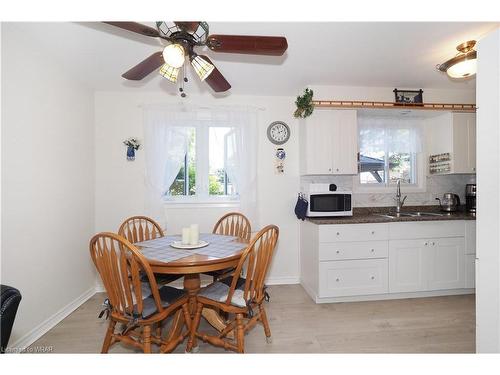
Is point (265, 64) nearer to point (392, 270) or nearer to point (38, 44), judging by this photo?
point (38, 44)

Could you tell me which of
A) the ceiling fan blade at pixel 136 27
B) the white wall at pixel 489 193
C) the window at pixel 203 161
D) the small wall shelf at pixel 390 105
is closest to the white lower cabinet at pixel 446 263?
the small wall shelf at pixel 390 105

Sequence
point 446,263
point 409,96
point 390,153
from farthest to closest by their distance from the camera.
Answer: point 390,153, point 409,96, point 446,263

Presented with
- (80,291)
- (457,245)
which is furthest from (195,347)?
(457,245)

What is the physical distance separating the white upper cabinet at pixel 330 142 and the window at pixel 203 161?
0.98 m

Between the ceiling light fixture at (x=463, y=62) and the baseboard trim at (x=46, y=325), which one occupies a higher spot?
the ceiling light fixture at (x=463, y=62)

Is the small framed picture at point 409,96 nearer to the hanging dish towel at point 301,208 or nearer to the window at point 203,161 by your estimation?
the hanging dish towel at point 301,208

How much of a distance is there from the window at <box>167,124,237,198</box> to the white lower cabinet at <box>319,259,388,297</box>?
144 centimetres

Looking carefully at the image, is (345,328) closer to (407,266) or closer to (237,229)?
(407,266)

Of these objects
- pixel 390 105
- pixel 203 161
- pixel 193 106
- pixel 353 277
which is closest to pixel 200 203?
pixel 203 161

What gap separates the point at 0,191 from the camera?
1622mm

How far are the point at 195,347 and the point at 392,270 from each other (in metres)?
2.14

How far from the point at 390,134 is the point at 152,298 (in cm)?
347

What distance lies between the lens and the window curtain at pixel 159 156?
9.79 feet

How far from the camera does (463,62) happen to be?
2047mm
